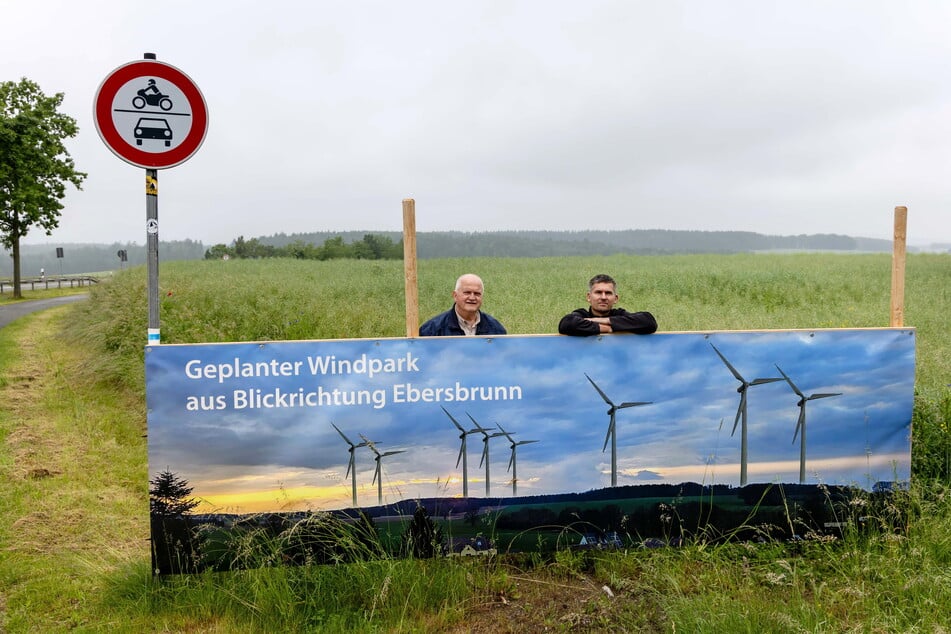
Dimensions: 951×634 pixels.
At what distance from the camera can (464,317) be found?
5273 millimetres

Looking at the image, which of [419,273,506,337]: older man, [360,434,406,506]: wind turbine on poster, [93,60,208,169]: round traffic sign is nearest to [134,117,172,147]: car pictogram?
[93,60,208,169]: round traffic sign

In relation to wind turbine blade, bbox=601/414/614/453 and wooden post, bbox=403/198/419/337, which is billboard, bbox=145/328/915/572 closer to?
wind turbine blade, bbox=601/414/614/453

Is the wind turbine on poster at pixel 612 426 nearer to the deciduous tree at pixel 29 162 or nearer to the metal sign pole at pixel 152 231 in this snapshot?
the metal sign pole at pixel 152 231

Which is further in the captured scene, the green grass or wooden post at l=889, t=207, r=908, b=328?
wooden post at l=889, t=207, r=908, b=328

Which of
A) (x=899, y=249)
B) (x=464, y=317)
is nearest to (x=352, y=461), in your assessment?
(x=464, y=317)

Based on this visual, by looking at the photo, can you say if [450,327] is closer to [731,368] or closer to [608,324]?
[608,324]

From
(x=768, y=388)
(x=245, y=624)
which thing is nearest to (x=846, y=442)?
(x=768, y=388)

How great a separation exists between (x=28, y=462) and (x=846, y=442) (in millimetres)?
7892

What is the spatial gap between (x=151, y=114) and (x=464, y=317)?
2547 mm

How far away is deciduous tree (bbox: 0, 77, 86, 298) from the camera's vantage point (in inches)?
1471

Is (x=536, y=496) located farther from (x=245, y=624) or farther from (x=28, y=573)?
(x=28, y=573)

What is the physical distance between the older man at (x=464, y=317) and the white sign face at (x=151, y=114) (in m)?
2.16

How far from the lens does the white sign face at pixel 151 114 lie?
4.44 m

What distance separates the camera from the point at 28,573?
4.86 meters
